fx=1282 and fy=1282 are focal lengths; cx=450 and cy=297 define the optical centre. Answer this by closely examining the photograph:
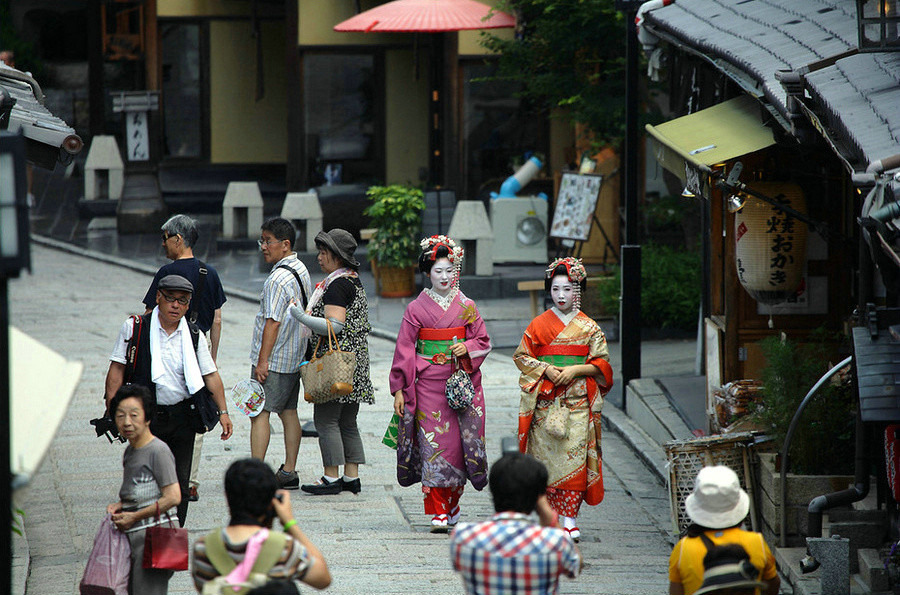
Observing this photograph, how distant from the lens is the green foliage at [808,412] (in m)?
7.53

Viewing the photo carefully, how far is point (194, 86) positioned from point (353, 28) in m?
6.52

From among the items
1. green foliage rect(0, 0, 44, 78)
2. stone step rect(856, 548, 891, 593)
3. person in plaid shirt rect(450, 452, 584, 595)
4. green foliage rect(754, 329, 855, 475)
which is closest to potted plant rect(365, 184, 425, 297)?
green foliage rect(754, 329, 855, 475)

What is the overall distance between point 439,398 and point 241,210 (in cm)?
1309

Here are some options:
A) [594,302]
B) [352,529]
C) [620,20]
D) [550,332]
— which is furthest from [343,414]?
[620,20]

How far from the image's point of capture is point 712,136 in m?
8.70

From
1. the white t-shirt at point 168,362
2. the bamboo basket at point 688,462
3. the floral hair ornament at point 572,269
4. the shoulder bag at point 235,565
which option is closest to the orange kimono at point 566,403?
the floral hair ornament at point 572,269

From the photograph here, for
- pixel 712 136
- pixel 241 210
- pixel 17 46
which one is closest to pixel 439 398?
pixel 712 136

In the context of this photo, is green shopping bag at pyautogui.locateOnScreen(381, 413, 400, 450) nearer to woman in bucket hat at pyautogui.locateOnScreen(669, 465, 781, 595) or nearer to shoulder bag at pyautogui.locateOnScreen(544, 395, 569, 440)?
shoulder bag at pyautogui.locateOnScreen(544, 395, 569, 440)

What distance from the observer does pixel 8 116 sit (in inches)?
296

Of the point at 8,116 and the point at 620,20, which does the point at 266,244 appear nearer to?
the point at 8,116

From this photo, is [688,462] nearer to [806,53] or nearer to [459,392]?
[459,392]

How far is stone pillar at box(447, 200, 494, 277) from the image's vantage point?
56.7 feet

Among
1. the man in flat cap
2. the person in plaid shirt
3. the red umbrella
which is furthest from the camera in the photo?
the red umbrella

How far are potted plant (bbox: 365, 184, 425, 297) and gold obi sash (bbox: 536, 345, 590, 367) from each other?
890 centimetres
